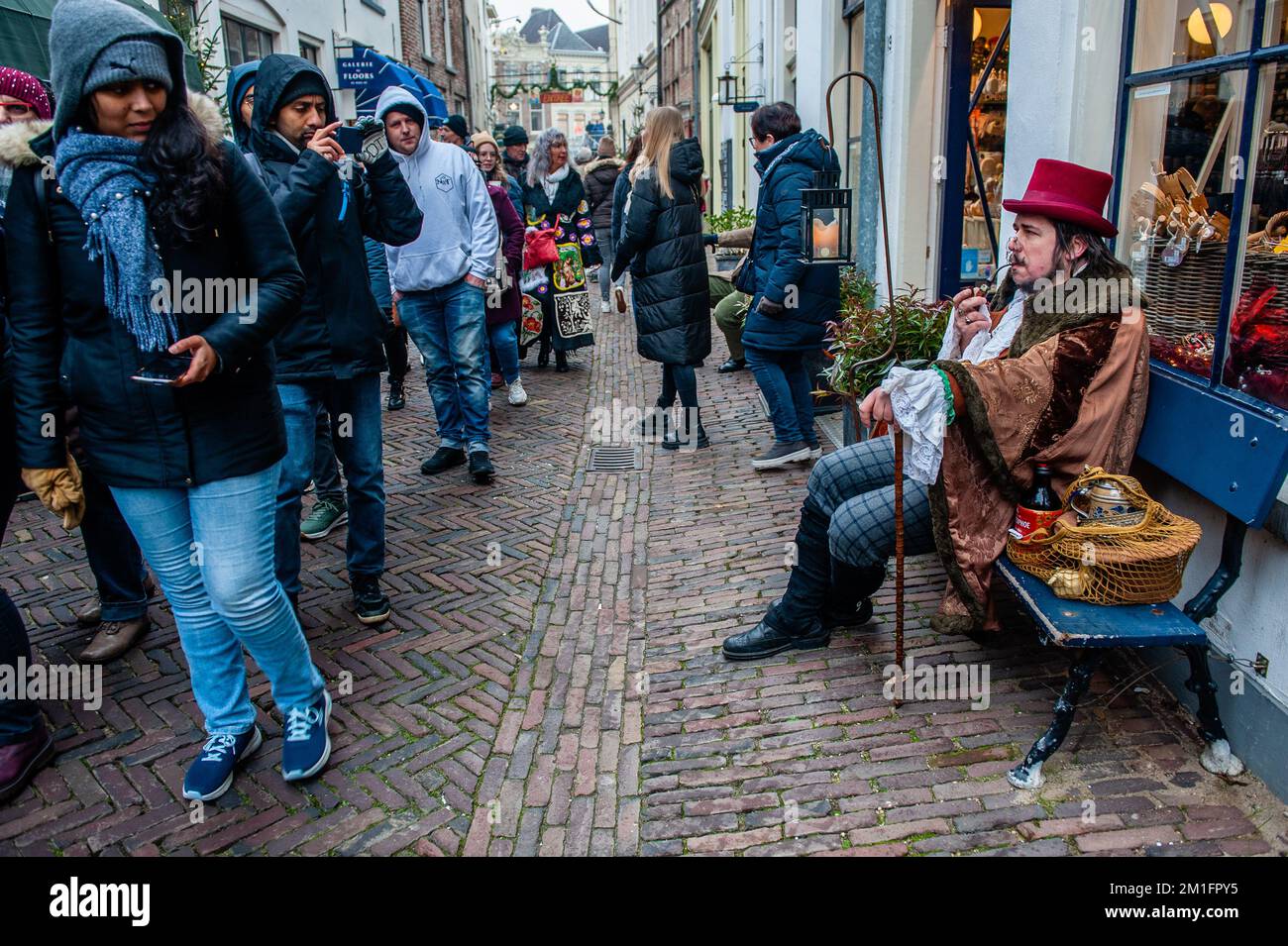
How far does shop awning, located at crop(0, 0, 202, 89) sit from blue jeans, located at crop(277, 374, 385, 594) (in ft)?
14.4

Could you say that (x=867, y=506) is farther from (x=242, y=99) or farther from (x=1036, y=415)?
(x=242, y=99)

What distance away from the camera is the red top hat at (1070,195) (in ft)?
9.93

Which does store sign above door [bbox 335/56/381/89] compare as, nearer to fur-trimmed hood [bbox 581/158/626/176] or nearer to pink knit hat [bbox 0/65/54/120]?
fur-trimmed hood [bbox 581/158/626/176]

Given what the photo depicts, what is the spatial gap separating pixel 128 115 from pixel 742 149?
13.1m

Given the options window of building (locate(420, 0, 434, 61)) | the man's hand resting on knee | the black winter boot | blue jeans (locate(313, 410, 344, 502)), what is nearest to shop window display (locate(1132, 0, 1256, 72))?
the man's hand resting on knee

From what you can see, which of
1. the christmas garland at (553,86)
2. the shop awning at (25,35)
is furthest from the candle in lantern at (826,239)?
the christmas garland at (553,86)

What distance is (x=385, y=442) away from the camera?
6824mm

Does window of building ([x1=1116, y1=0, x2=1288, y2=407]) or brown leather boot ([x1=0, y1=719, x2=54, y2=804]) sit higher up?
window of building ([x1=1116, y1=0, x2=1288, y2=407])

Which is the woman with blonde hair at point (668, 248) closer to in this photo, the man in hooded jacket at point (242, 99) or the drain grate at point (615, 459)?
the drain grate at point (615, 459)

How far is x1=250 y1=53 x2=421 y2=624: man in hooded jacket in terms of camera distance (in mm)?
3680

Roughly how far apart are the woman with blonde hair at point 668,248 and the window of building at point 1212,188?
9.10 ft

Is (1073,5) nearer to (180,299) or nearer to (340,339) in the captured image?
(340,339)

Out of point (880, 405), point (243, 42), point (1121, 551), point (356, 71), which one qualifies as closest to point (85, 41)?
point (880, 405)

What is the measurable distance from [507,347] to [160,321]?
5.14 metres
